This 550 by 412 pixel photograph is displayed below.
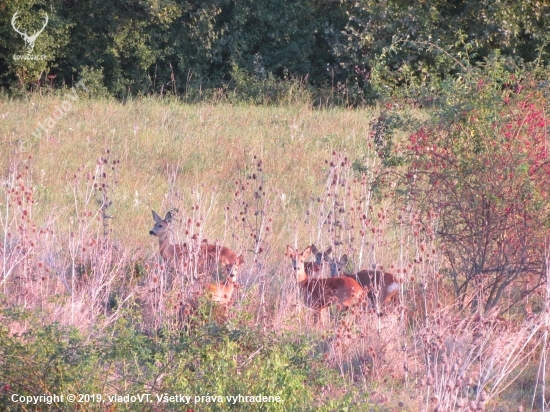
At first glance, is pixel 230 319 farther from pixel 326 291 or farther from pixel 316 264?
pixel 316 264

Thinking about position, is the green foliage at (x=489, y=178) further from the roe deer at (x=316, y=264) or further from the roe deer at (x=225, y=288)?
the roe deer at (x=225, y=288)

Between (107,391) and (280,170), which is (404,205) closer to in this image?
(107,391)

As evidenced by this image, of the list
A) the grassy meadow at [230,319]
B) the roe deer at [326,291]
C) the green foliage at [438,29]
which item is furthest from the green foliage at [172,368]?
the green foliage at [438,29]

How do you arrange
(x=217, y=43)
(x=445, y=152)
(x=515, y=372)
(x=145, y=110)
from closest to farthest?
(x=515, y=372) → (x=445, y=152) → (x=145, y=110) → (x=217, y=43)

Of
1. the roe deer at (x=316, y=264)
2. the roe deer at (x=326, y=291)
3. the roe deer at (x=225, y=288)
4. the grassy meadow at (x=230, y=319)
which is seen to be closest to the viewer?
the grassy meadow at (x=230, y=319)

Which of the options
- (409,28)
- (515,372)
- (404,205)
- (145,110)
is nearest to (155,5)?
(145,110)

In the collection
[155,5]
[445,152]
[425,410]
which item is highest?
[155,5]

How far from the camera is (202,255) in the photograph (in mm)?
9000

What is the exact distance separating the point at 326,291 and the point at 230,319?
2445 mm

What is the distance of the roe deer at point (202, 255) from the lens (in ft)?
26.3

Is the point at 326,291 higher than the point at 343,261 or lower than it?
lower

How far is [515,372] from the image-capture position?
25.3 ft

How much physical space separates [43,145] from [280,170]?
419 cm

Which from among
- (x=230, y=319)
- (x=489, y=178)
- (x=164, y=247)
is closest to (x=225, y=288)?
(x=230, y=319)
